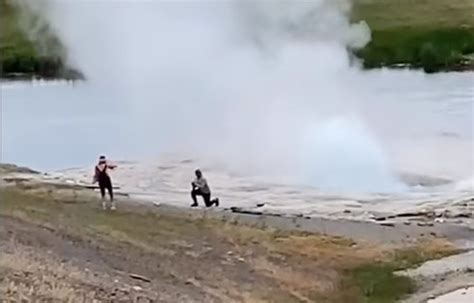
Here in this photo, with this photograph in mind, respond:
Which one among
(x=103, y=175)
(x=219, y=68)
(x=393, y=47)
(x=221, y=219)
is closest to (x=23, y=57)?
(x=393, y=47)

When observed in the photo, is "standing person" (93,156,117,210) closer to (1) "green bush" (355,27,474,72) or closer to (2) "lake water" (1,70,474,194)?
(2) "lake water" (1,70,474,194)

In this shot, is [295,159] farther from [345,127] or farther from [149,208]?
[149,208]

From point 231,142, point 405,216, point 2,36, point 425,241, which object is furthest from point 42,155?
point 2,36

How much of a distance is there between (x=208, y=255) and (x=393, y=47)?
71977mm

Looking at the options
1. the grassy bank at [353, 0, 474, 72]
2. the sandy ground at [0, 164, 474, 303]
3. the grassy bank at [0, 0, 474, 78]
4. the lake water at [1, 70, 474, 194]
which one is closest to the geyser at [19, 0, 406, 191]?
the lake water at [1, 70, 474, 194]

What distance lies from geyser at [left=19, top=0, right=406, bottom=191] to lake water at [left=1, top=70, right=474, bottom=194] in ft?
3.53

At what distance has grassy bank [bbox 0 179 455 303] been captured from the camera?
1030 inches

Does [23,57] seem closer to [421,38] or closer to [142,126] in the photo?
[421,38]

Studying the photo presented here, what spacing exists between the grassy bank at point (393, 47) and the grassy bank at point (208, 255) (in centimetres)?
6054

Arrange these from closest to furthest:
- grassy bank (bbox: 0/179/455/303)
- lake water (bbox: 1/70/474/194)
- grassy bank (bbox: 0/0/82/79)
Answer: grassy bank (bbox: 0/179/455/303) < lake water (bbox: 1/70/474/194) < grassy bank (bbox: 0/0/82/79)

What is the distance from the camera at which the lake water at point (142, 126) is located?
55000 millimetres

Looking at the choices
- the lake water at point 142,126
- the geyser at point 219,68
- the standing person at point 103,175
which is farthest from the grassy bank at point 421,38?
the standing person at point 103,175

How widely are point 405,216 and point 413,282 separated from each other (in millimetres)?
10147

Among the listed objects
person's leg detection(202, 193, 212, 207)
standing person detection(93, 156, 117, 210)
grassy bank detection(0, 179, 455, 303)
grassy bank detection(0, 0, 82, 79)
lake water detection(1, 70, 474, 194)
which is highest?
grassy bank detection(0, 0, 82, 79)
